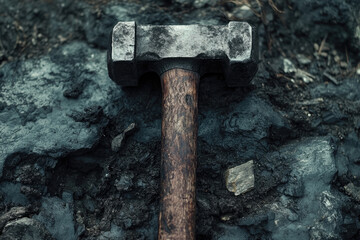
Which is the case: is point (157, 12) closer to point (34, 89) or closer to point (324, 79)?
point (34, 89)

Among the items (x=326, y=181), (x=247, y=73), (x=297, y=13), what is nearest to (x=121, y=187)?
(x=247, y=73)

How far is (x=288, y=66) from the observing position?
306 cm

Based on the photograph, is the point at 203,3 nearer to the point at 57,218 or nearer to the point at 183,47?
the point at 183,47

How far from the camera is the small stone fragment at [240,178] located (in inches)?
102

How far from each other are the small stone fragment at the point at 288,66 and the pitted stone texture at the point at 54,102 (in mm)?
1232

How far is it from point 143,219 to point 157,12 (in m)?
1.55

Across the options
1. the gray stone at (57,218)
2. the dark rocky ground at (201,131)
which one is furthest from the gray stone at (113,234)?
the gray stone at (57,218)

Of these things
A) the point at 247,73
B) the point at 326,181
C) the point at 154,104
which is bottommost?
the point at 326,181

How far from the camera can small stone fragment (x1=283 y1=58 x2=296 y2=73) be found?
3037mm

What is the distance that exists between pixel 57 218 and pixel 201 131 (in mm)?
1058

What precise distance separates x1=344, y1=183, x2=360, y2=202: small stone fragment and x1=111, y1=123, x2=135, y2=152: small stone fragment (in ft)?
4.67

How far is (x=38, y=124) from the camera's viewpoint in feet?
8.95

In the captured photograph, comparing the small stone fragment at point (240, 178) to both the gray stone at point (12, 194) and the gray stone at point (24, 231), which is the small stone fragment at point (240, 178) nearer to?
the gray stone at point (24, 231)

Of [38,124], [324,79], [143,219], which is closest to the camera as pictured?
[143,219]
